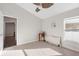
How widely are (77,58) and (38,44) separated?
108cm

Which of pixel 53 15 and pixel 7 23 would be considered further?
pixel 53 15

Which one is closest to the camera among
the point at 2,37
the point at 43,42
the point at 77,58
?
the point at 77,58

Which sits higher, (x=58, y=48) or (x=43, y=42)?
(x=43, y=42)

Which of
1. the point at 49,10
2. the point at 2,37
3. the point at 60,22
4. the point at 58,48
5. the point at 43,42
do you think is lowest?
the point at 58,48

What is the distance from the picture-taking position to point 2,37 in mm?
1798

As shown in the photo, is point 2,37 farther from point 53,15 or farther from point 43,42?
point 53,15

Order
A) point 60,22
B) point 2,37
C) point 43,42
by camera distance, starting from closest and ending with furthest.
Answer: point 2,37, point 43,42, point 60,22

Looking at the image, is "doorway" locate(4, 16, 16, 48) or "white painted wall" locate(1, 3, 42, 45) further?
"white painted wall" locate(1, 3, 42, 45)

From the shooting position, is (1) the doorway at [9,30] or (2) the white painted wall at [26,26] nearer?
(1) the doorway at [9,30]

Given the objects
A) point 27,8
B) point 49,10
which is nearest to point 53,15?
point 49,10

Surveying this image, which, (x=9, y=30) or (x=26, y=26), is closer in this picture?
(x=9, y=30)

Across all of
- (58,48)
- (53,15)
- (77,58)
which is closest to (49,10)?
(53,15)

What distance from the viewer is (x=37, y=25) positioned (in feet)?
6.92

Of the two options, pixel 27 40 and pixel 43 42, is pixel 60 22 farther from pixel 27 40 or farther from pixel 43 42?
pixel 27 40
